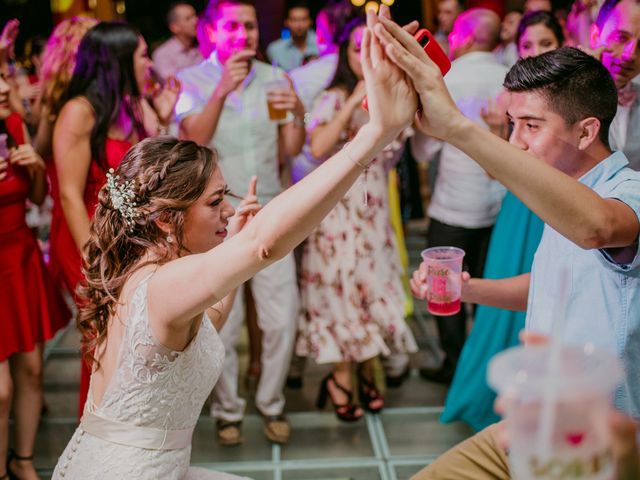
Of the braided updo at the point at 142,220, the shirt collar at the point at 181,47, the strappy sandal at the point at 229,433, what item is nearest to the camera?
the braided updo at the point at 142,220

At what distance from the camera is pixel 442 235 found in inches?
143

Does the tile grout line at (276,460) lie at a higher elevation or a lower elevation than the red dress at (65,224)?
lower

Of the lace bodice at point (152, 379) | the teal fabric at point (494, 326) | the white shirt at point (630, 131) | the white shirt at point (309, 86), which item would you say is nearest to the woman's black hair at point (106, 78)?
the white shirt at point (309, 86)

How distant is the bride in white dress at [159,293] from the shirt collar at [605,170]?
0.71m

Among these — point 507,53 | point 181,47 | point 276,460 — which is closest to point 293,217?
point 276,460

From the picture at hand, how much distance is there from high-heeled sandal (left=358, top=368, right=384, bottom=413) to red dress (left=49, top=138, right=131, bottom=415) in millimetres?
1243

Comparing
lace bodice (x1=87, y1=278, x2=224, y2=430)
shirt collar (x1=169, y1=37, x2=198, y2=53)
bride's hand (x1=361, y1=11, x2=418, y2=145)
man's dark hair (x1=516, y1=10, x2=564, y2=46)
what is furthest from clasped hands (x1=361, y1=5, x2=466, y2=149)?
shirt collar (x1=169, y1=37, x2=198, y2=53)

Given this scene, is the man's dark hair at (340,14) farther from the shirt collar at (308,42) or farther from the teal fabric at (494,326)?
the shirt collar at (308,42)

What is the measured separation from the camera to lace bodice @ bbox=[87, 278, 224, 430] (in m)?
1.68

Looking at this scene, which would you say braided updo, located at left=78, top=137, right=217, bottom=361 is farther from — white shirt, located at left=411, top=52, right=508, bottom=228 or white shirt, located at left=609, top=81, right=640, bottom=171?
white shirt, located at left=411, top=52, right=508, bottom=228

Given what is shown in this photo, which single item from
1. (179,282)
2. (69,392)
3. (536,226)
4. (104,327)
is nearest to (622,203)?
(179,282)

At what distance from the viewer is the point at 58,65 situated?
10.0ft

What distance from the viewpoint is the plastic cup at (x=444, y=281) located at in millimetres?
2066

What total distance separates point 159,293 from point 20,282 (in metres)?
1.45
